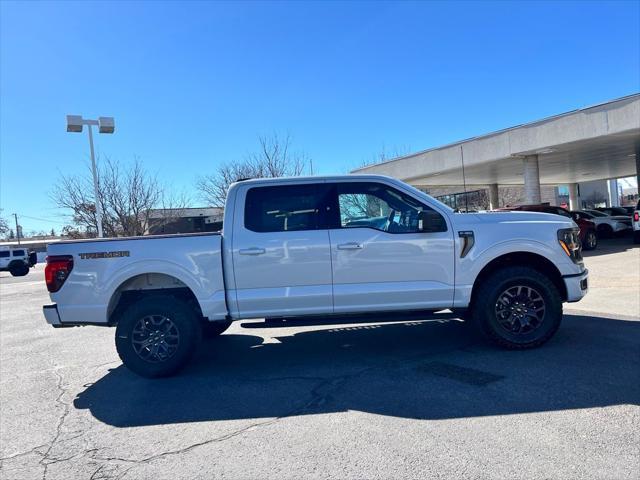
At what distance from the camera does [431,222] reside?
526cm

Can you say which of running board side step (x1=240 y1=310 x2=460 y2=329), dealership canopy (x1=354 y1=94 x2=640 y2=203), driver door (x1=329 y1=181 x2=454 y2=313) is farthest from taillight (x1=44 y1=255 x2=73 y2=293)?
dealership canopy (x1=354 y1=94 x2=640 y2=203)

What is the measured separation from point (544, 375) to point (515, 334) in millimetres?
830

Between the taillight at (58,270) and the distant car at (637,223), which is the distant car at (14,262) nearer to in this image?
the taillight at (58,270)

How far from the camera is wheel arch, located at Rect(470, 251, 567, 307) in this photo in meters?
5.55

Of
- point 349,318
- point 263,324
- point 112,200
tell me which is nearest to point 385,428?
point 349,318

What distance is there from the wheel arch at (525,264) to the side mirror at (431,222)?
2.34 ft

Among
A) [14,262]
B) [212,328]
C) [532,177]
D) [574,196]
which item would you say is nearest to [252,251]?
[212,328]

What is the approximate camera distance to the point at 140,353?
211 inches

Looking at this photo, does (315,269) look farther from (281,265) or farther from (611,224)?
(611,224)

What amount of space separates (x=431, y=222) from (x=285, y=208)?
162 cm

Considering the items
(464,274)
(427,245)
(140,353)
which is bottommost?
(140,353)

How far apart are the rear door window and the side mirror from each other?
3.54 feet

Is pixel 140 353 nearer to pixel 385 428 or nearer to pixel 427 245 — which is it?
pixel 385 428

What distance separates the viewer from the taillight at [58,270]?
530cm
